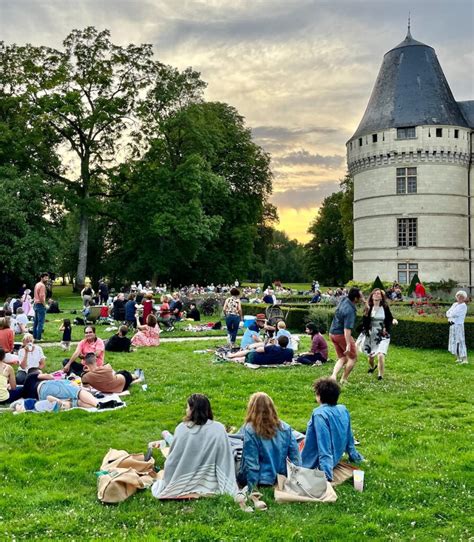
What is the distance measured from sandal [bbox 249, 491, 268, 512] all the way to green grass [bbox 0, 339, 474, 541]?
0.38 feet

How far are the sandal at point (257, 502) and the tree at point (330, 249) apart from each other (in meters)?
68.3

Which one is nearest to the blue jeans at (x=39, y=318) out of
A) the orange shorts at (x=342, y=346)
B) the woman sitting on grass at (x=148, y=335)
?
the woman sitting on grass at (x=148, y=335)

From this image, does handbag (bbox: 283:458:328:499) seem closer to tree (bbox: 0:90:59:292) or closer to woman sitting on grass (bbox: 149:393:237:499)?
woman sitting on grass (bbox: 149:393:237:499)

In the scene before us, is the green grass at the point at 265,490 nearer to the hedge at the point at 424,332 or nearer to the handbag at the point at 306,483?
the handbag at the point at 306,483

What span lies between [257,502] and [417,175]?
41810 mm

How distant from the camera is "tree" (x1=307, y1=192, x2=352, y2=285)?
73.6m

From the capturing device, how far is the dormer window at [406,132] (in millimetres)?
43156

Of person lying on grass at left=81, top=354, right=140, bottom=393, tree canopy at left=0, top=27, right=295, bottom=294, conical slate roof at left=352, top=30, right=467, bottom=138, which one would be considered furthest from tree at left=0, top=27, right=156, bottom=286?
person lying on grass at left=81, top=354, right=140, bottom=393

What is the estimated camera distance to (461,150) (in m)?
44.2

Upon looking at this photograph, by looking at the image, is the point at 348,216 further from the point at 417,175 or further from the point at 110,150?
the point at 110,150

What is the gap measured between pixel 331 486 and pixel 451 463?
1.76 meters

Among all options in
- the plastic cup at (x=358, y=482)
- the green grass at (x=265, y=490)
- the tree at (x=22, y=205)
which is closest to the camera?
the green grass at (x=265, y=490)

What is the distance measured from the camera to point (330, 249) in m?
73.6

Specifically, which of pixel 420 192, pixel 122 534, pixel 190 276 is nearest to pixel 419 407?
pixel 122 534
